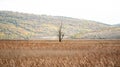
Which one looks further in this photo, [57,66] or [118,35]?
[118,35]

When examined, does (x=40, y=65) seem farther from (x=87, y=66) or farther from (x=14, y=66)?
(x=87, y=66)

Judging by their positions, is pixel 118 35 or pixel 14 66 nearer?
pixel 14 66

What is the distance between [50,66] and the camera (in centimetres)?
Answer: 1177

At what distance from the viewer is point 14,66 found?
11.7m

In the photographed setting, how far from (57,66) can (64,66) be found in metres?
0.29

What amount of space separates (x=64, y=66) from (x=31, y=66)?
137cm

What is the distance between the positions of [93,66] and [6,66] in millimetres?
3632

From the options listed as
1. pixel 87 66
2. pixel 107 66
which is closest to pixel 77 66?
pixel 87 66

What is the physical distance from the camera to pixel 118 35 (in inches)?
7795

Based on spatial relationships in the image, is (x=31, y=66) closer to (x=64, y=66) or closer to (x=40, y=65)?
(x=40, y=65)

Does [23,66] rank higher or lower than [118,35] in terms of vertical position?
higher

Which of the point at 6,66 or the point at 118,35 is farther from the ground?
the point at 6,66

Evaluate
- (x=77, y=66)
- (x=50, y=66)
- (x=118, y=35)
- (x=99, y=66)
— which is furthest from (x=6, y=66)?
(x=118, y=35)

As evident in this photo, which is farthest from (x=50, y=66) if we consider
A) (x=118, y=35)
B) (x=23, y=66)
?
(x=118, y=35)
